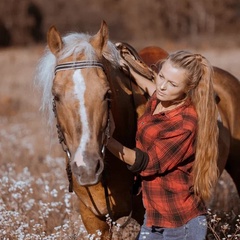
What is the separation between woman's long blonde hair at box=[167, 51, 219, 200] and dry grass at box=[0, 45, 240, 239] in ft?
2.18

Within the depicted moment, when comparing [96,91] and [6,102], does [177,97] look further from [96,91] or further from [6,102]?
[6,102]

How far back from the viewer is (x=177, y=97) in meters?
3.60

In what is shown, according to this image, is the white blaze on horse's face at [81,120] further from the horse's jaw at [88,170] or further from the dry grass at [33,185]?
the dry grass at [33,185]

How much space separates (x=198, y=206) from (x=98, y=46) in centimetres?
122

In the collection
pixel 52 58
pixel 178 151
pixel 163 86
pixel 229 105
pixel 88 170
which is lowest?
pixel 229 105

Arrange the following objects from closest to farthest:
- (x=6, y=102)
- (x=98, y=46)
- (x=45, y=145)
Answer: (x=98, y=46)
(x=45, y=145)
(x=6, y=102)

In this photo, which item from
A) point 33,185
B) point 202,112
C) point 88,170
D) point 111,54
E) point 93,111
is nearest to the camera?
point 88,170

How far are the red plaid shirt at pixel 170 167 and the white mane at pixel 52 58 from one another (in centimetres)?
57

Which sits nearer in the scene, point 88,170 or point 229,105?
point 88,170

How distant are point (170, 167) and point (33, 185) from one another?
3.26m

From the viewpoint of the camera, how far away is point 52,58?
3441 mm

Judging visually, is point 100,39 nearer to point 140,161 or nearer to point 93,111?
point 93,111

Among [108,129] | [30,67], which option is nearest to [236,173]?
[108,129]

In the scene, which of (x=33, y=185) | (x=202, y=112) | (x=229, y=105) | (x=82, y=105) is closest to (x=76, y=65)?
(x=82, y=105)
